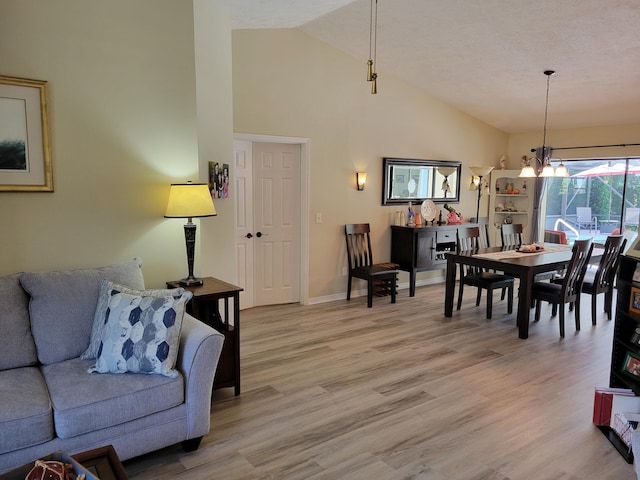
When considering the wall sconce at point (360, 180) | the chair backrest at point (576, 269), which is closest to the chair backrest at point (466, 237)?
the chair backrest at point (576, 269)

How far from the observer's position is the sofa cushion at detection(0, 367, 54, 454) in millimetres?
2008

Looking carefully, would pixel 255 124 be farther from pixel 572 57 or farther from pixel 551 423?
pixel 551 423

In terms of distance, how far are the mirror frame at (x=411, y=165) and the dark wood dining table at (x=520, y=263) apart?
1.45 meters

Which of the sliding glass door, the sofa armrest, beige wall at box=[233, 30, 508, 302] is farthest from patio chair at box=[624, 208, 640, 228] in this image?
the sofa armrest

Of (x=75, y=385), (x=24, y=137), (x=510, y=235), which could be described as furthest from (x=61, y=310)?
(x=510, y=235)

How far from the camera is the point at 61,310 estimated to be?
267 cm

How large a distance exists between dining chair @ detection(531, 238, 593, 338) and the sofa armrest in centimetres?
362

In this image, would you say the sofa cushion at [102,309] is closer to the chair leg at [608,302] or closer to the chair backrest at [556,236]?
the chair leg at [608,302]

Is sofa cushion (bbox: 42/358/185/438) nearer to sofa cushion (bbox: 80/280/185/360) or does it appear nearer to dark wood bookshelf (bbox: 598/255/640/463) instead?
sofa cushion (bbox: 80/280/185/360)

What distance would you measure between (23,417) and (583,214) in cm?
777

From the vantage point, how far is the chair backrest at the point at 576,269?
452 cm

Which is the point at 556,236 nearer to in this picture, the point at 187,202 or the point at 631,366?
the point at 631,366

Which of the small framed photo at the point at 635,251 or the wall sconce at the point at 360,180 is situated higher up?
the wall sconce at the point at 360,180

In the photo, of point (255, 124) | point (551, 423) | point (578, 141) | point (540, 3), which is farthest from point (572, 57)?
point (551, 423)
